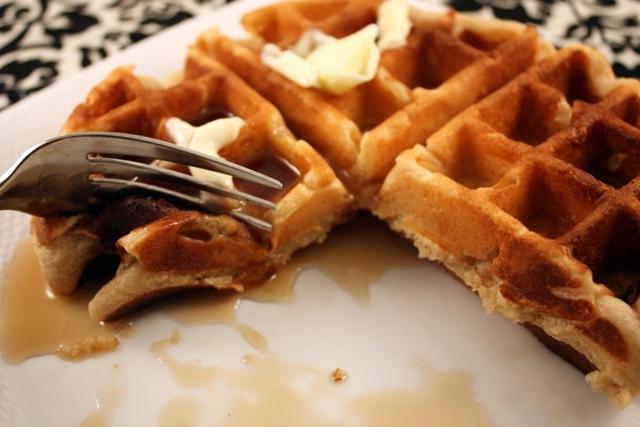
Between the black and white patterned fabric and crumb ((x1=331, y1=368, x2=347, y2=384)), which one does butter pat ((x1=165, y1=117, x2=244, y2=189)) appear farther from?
the black and white patterned fabric

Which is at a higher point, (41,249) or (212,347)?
(41,249)

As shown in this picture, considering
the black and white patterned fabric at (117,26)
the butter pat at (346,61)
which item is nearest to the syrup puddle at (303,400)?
the butter pat at (346,61)

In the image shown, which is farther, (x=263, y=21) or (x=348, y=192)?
(x=263, y=21)

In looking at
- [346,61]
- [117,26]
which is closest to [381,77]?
[346,61]

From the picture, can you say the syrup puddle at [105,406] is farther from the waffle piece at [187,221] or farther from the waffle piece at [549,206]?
the waffle piece at [549,206]

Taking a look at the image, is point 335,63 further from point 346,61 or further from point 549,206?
point 549,206

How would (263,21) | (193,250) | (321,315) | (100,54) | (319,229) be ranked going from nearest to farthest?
1. (193,250)
2. (321,315)
3. (319,229)
4. (263,21)
5. (100,54)

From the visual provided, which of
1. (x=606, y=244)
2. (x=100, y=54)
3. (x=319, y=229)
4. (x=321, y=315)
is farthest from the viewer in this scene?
(x=100, y=54)

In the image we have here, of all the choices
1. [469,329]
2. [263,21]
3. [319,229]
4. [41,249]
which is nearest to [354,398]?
[469,329]

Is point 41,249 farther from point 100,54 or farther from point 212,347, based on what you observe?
→ point 100,54
